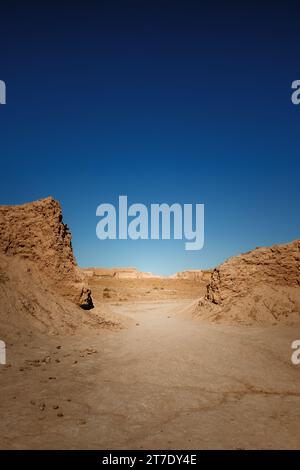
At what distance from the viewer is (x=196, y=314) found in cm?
1465

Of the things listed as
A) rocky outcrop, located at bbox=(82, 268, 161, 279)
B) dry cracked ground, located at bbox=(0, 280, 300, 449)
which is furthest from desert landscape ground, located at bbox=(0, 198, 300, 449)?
rocky outcrop, located at bbox=(82, 268, 161, 279)

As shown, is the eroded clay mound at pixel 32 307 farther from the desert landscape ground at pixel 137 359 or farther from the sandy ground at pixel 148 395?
the sandy ground at pixel 148 395

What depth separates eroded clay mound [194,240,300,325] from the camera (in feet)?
39.4

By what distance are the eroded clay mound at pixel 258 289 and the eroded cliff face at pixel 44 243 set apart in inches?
223

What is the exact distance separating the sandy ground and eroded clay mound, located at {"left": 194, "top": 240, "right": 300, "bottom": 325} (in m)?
3.74

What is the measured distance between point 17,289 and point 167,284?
116 feet

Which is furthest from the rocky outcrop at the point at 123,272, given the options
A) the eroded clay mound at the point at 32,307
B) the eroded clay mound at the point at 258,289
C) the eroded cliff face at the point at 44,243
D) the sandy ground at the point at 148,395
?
the sandy ground at the point at 148,395

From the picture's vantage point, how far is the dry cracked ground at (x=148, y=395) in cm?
340

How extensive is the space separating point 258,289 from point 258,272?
2.64 ft

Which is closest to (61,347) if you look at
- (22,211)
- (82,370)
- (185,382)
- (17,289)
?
(82,370)

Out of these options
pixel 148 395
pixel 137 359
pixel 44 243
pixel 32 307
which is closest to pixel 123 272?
pixel 44 243

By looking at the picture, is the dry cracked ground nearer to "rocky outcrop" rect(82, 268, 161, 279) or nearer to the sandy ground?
the sandy ground

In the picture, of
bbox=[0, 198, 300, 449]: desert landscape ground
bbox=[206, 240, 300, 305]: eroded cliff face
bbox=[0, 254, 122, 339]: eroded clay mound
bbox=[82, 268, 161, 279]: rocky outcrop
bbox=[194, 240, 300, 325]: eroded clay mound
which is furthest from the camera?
bbox=[82, 268, 161, 279]: rocky outcrop
